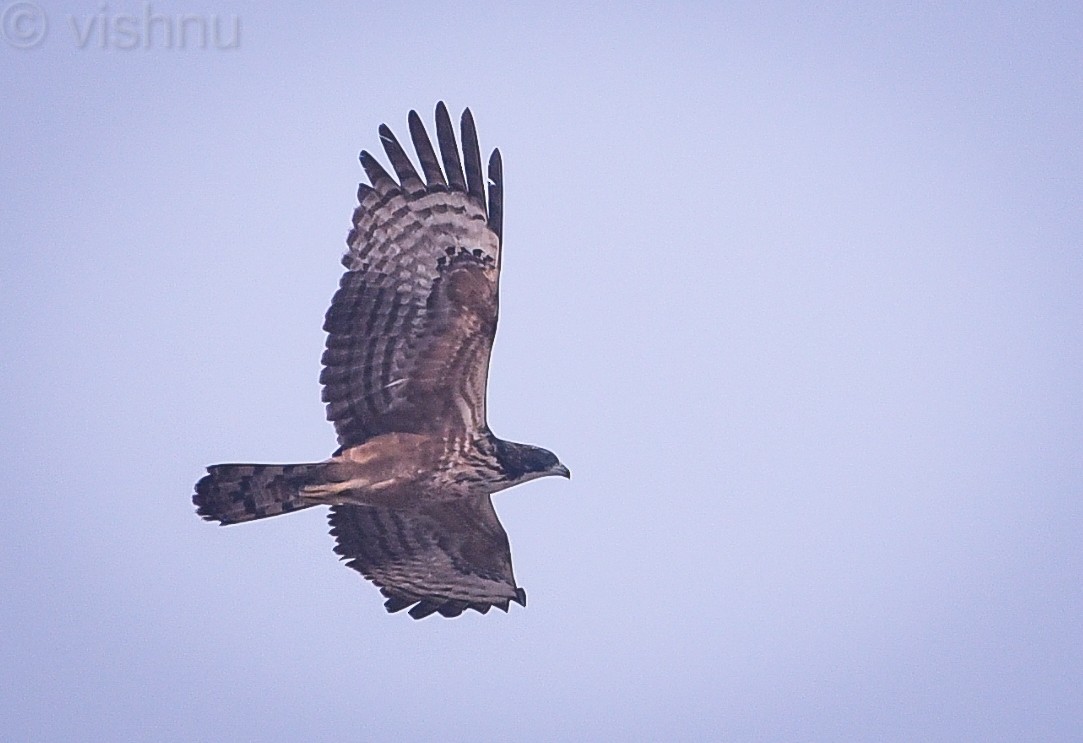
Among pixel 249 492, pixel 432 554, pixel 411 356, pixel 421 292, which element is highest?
pixel 421 292

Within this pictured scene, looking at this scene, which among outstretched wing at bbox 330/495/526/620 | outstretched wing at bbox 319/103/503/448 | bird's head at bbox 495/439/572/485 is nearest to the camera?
outstretched wing at bbox 319/103/503/448

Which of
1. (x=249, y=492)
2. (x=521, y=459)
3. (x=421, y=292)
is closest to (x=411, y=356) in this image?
(x=421, y=292)

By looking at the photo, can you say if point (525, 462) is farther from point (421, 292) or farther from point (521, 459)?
point (421, 292)

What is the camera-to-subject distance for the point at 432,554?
1016cm

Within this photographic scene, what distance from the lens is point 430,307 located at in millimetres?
9320

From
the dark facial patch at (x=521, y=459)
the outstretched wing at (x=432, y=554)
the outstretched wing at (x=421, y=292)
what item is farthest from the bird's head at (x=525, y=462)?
the outstretched wing at (x=432, y=554)

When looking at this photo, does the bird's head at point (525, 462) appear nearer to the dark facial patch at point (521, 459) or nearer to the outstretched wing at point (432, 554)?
the dark facial patch at point (521, 459)

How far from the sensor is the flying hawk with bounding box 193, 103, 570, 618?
930cm

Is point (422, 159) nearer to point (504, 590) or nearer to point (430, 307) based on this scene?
point (430, 307)

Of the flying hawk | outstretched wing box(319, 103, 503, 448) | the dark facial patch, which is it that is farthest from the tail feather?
the dark facial patch

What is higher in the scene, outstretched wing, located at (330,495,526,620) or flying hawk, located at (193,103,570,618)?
flying hawk, located at (193,103,570,618)

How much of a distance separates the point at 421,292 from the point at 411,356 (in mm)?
370

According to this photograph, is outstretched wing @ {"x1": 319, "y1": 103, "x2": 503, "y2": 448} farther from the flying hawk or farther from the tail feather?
the tail feather

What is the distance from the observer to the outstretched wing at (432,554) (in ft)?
32.8
